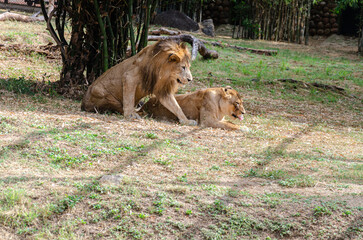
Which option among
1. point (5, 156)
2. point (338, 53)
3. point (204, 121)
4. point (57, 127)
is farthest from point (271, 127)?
point (338, 53)

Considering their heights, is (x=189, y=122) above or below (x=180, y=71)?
below


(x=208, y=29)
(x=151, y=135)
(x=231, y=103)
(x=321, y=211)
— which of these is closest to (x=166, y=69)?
(x=231, y=103)

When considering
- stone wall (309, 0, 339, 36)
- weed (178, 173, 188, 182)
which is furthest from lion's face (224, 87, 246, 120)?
stone wall (309, 0, 339, 36)

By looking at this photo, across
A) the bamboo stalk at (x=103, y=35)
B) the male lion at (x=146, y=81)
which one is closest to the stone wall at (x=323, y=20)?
the bamboo stalk at (x=103, y=35)

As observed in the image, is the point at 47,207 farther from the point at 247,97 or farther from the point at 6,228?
the point at 247,97

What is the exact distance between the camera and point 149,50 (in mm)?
7281

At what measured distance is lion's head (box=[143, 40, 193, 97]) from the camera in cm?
710

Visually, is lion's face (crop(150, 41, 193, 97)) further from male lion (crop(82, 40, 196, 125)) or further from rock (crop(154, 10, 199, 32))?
rock (crop(154, 10, 199, 32))

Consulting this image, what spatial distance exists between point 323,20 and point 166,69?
24862 mm

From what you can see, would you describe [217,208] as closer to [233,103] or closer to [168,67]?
[168,67]

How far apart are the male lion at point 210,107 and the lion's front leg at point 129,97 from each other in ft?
1.89

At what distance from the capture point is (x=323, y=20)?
2905cm

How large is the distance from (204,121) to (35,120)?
2882 millimetres

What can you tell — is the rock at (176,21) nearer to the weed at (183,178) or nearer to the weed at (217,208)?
the weed at (183,178)
